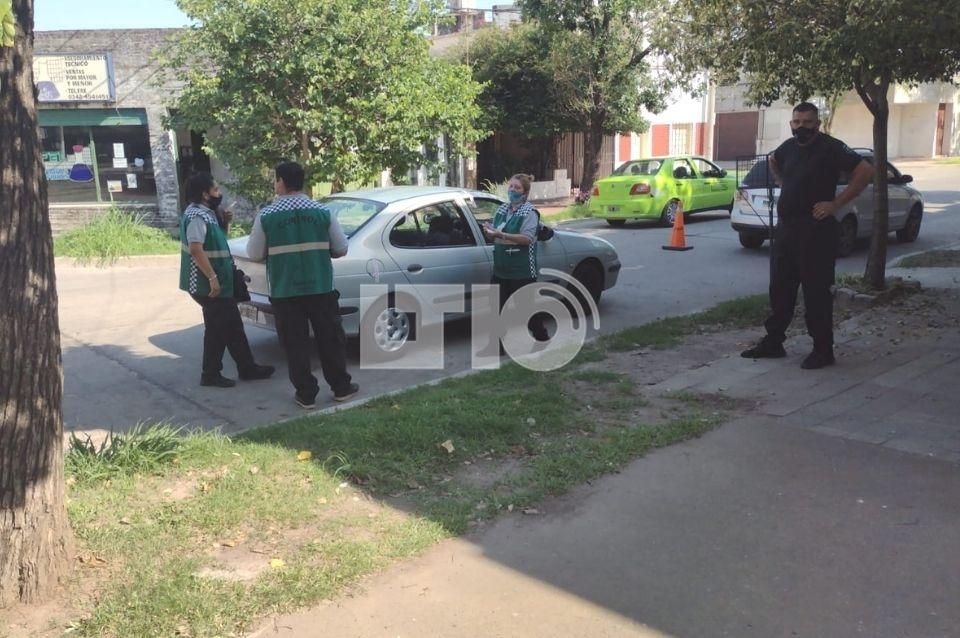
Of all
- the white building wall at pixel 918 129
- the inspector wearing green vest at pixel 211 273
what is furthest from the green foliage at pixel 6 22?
the white building wall at pixel 918 129

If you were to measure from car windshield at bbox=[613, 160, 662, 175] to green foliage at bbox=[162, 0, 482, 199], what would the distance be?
5.32 meters

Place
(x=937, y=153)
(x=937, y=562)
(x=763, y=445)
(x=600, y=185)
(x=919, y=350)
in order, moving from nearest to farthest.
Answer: (x=937, y=562), (x=763, y=445), (x=919, y=350), (x=600, y=185), (x=937, y=153)

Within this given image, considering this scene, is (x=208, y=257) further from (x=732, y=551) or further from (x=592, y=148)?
(x=592, y=148)

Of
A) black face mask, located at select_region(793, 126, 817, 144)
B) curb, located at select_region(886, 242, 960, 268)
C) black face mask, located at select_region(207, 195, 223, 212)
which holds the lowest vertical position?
curb, located at select_region(886, 242, 960, 268)

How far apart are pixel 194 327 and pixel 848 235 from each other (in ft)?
31.9

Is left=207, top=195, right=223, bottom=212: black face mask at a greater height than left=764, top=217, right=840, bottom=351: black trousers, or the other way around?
left=207, top=195, right=223, bottom=212: black face mask

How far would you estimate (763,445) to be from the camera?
207 inches

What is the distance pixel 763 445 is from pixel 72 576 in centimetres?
387

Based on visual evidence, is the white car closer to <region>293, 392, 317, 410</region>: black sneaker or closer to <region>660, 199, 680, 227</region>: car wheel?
<region>660, 199, 680, 227</region>: car wheel

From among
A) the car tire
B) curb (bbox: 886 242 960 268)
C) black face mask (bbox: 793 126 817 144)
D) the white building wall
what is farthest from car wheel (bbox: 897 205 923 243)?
the white building wall

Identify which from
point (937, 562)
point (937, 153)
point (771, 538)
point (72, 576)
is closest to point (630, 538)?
point (771, 538)

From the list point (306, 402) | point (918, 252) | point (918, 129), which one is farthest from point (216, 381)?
point (918, 129)

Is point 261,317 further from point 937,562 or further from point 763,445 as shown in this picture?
point 937,562

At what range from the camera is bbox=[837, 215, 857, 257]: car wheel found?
42.9ft
